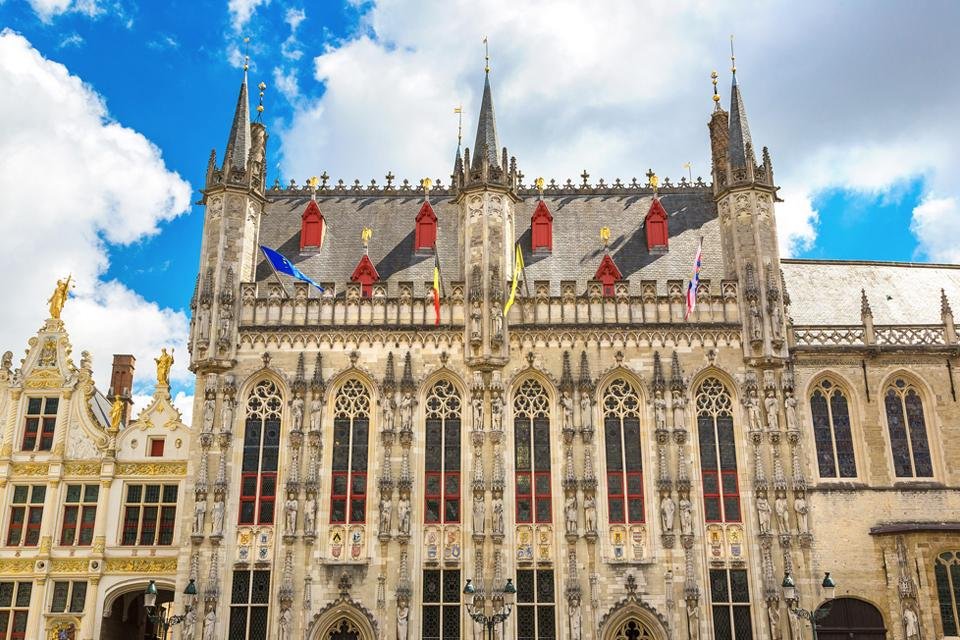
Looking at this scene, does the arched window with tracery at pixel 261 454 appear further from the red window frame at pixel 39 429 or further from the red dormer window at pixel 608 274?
the red dormer window at pixel 608 274

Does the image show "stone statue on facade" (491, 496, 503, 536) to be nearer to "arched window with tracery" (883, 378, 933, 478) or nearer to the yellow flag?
the yellow flag

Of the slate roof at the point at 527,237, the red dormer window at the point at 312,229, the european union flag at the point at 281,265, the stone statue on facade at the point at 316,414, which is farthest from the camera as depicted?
the red dormer window at the point at 312,229

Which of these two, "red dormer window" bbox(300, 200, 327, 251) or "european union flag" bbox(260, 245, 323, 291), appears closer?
"european union flag" bbox(260, 245, 323, 291)

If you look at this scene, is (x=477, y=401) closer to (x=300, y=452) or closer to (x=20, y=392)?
(x=300, y=452)

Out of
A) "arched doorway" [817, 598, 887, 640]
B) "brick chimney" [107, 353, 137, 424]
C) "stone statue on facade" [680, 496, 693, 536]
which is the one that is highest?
"brick chimney" [107, 353, 137, 424]

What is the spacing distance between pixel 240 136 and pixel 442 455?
14.9 meters

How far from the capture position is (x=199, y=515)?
100ft

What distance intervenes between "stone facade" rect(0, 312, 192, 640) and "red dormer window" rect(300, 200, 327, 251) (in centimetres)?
813

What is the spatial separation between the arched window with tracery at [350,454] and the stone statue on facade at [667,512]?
32.2 ft

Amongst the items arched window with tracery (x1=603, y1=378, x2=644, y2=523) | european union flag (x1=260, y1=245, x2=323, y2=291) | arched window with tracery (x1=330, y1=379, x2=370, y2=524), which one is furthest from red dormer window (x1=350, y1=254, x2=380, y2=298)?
arched window with tracery (x1=603, y1=378, x2=644, y2=523)

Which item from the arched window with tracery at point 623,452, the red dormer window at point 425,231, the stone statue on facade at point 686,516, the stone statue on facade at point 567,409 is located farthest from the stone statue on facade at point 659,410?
the red dormer window at point 425,231

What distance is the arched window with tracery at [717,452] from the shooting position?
30922 millimetres

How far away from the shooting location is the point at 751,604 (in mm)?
29812

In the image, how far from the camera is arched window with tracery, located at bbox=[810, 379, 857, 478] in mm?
31594
